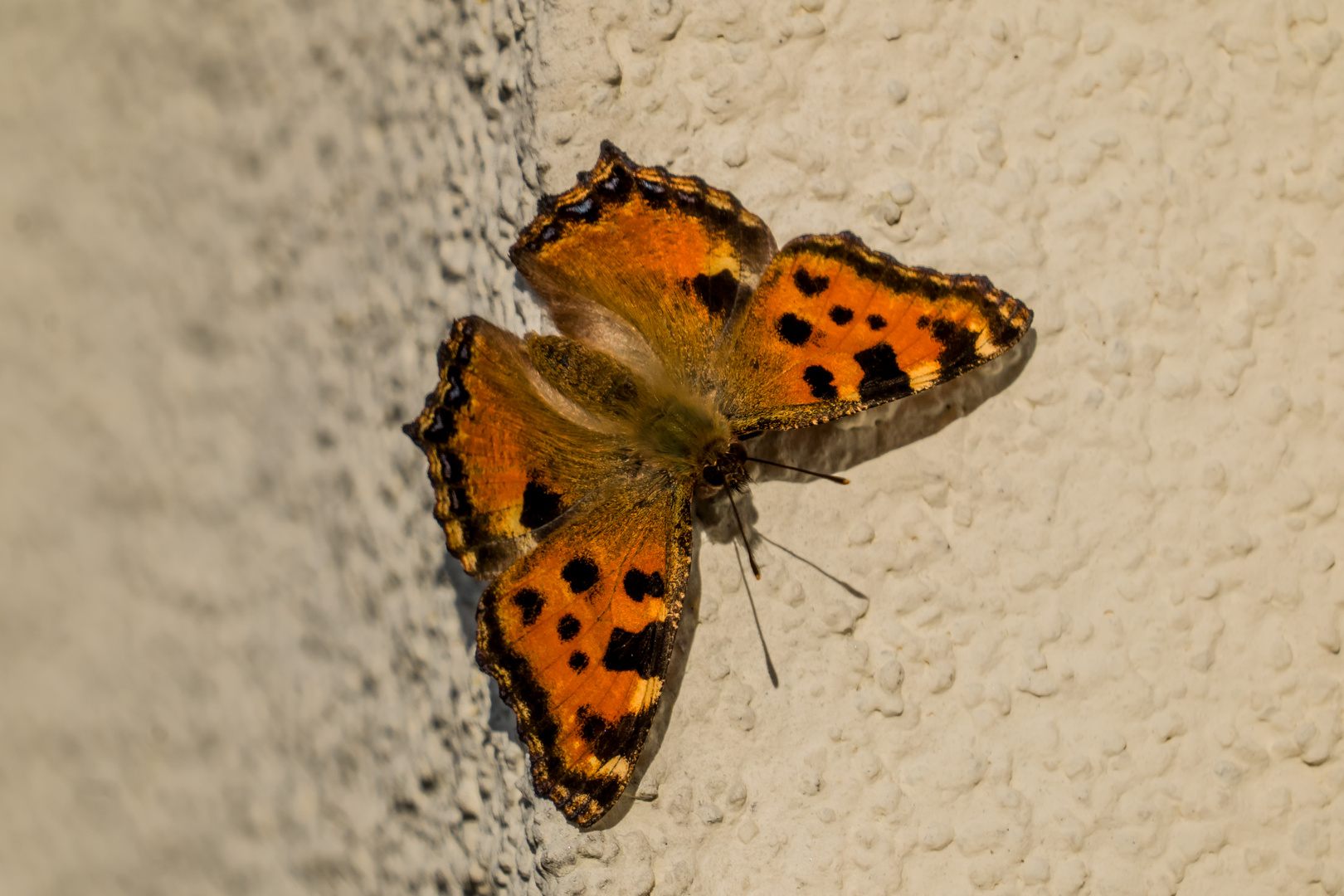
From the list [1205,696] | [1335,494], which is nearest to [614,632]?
[1205,696]

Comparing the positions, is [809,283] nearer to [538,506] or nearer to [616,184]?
[616,184]

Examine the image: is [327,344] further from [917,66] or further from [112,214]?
[917,66]

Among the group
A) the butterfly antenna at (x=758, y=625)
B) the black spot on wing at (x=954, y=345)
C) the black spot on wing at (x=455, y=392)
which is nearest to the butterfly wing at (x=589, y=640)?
Result: the butterfly antenna at (x=758, y=625)

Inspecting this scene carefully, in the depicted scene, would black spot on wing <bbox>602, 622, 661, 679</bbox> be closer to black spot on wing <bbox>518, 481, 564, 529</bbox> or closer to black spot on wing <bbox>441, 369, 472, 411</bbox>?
black spot on wing <bbox>518, 481, 564, 529</bbox>

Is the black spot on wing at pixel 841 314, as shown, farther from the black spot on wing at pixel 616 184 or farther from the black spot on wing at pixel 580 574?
the black spot on wing at pixel 580 574

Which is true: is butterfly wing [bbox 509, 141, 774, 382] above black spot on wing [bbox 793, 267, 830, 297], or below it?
above

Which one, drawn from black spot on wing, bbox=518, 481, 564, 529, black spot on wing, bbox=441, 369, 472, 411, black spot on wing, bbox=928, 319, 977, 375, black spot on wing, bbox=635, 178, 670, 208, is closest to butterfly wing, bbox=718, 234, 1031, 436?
black spot on wing, bbox=928, 319, 977, 375
